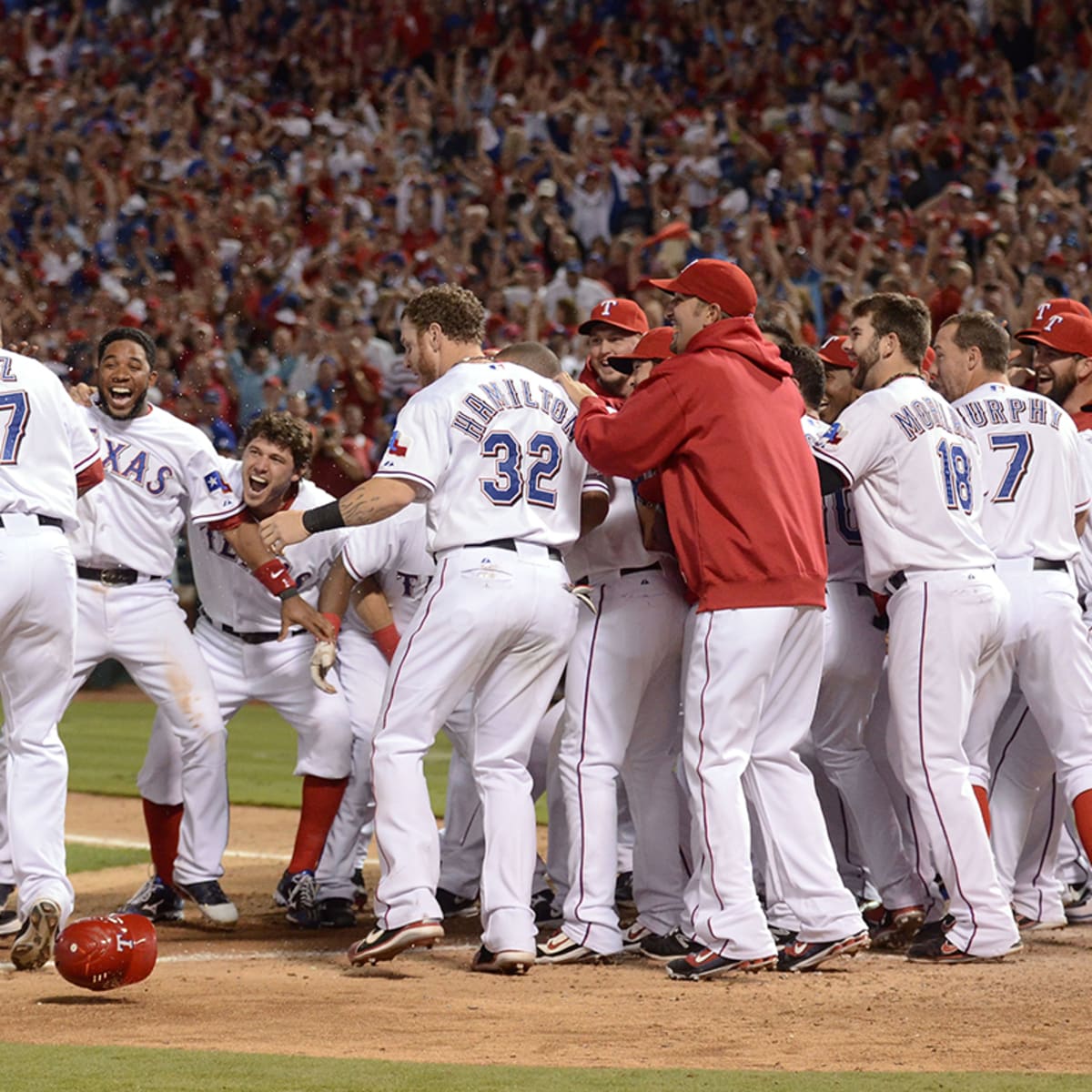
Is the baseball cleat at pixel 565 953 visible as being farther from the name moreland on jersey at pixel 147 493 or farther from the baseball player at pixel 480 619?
the name moreland on jersey at pixel 147 493

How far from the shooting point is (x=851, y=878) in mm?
6738

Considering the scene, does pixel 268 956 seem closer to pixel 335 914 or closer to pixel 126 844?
pixel 335 914

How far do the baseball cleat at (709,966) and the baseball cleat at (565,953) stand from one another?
0.37 meters

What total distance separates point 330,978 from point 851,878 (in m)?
2.23

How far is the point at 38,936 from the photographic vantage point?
5.45 m

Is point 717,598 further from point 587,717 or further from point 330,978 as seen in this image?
point 330,978

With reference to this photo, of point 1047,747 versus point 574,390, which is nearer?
point 574,390

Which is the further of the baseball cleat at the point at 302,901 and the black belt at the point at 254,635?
the black belt at the point at 254,635

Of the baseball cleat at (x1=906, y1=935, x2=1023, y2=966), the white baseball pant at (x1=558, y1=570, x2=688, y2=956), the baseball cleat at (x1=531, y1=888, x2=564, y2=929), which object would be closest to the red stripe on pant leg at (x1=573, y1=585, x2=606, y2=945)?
the white baseball pant at (x1=558, y1=570, x2=688, y2=956)

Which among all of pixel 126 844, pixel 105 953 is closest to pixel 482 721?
pixel 105 953

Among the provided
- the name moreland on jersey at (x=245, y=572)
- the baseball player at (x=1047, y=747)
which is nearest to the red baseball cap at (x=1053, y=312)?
the baseball player at (x=1047, y=747)

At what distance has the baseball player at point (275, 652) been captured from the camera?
6836 mm

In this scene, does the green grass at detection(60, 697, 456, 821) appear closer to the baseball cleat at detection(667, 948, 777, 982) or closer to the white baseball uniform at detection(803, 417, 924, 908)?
the white baseball uniform at detection(803, 417, 924, 908)

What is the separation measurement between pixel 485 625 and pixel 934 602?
1.53 metres
